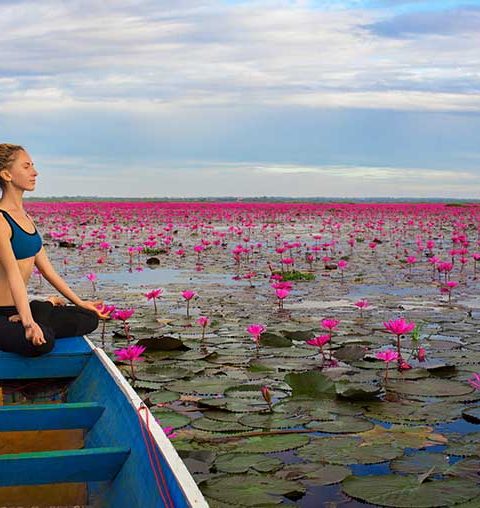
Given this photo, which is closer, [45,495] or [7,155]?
[45,495]

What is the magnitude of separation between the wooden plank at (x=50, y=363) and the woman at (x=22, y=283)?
0.05 m

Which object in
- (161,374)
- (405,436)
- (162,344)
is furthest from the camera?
(162,344)

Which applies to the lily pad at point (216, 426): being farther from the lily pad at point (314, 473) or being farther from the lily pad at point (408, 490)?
the lily pad at point (408, 490)

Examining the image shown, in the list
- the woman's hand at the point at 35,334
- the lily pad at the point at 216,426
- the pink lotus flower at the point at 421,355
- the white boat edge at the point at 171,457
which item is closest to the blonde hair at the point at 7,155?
the woman's hand at the point at 35,334

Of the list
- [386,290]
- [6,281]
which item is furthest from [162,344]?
[386,290]

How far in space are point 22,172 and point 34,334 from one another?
0.84m

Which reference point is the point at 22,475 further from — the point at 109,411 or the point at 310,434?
the point at 310,434

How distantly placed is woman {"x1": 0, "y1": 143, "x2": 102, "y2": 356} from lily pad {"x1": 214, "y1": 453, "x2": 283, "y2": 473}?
104 cm

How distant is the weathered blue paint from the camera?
7.72 feet

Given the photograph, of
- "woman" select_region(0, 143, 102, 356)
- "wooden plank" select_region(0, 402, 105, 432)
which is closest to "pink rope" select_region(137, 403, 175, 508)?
"wooden plank" select_region(0, 402, 105, 432)

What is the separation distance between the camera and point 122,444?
2943 millimetres

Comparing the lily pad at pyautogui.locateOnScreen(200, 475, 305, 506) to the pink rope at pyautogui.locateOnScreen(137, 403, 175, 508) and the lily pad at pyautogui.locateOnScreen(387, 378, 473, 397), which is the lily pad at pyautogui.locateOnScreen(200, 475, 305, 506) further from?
the lily pad at pyautogui.locateOnScreen(387, 378, 473, 397)

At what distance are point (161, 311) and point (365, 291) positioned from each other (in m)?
2.85

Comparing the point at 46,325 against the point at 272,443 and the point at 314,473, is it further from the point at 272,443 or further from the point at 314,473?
the point at 314,473
